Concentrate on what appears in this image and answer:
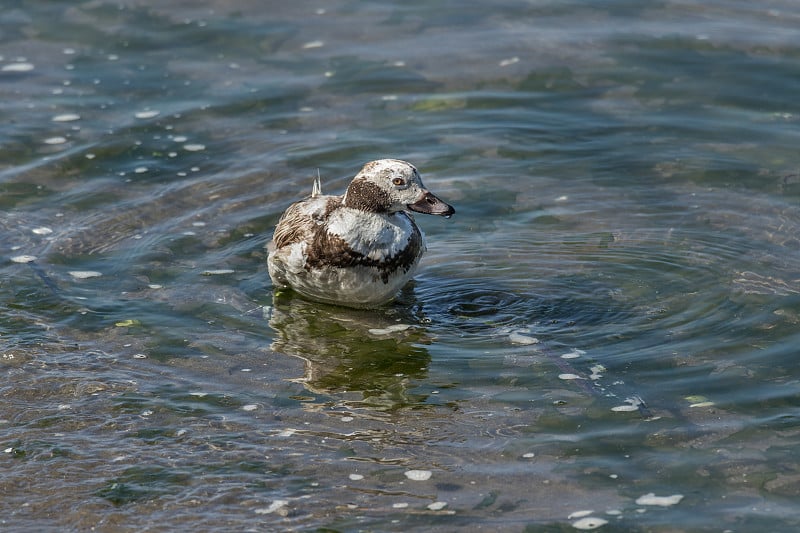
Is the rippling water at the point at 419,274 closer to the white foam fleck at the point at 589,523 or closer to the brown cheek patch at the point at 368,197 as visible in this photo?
the white foam fleck at the point at 589,523

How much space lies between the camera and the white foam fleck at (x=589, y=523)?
6656mm

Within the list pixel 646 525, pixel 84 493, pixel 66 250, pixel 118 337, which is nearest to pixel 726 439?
pixel 646 525

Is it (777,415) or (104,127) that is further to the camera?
(104,127)

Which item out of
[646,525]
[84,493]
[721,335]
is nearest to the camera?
[646,525]

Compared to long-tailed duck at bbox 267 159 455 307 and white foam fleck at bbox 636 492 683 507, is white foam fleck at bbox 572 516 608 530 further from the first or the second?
long-tailed duck at bbox 267 159 455 307

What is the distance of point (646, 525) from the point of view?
21.9ft

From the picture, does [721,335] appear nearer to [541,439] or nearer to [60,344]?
[541,439]

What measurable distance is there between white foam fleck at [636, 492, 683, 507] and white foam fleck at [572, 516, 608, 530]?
32 centimetres

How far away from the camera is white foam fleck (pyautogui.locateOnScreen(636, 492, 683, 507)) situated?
687 centimetres

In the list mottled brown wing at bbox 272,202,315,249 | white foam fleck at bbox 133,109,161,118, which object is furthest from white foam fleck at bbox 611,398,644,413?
white foam fleck at bbox 133,109,161,118

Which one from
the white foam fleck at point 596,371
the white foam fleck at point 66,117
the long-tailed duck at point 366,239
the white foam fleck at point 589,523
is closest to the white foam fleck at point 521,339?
the white foam fleck at point 596,371

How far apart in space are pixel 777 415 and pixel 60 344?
5.55 m

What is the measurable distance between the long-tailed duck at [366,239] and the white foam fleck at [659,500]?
3.10 m

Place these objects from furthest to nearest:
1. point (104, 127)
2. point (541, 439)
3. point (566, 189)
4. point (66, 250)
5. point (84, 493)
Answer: point (104, 127)
point (566, 189)
point (66, 250)
point (541, 439)
point (84, 493)
